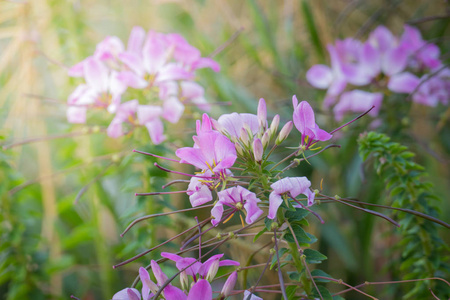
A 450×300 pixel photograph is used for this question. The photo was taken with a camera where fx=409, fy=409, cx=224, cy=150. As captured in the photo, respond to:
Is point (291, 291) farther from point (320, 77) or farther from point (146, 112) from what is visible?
point (320, 77)

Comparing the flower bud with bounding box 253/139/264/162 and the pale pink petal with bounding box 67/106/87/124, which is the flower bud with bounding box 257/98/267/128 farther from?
the pale pink petal with bounding box 67/106/87/124

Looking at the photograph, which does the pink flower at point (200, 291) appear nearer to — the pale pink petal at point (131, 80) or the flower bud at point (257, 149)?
the flower bud at point (257, 149)

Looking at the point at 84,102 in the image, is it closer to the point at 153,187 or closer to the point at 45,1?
the point at 153,187

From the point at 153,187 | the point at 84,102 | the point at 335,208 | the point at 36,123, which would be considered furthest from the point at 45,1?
the point at 335,208

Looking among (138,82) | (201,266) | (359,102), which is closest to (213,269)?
(201,266)

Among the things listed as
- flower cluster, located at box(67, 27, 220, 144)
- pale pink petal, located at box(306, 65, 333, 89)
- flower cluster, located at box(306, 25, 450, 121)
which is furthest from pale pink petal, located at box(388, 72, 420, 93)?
flower cluster, located at box(67, 27, 220, 144)
